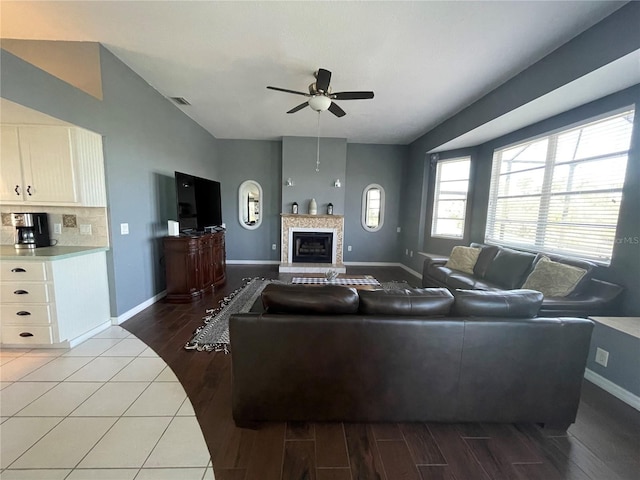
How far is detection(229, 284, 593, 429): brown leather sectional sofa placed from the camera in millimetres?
1488

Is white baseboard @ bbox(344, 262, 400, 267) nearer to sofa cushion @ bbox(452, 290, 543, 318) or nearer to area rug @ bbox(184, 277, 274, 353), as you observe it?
area rug @ bbox(184, 277, 274, 353)

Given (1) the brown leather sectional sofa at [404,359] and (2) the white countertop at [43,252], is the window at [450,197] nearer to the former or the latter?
(1) the brown leather sectional sofa at [404,359]

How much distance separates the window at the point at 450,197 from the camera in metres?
4.93

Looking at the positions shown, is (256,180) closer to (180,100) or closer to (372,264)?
(180,100)

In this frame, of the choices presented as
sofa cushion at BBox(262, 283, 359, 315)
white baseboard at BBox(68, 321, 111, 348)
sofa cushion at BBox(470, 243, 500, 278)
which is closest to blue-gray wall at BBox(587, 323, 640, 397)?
sofa cushion at BBox(470, 243, 500, 278)

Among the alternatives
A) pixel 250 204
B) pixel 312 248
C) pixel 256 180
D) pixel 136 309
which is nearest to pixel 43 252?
pixel 136 309

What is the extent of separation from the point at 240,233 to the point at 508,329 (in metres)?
5.92

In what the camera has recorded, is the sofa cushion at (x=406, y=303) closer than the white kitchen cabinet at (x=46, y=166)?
Yes

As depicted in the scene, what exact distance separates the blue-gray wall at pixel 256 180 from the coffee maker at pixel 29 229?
12.1 feet

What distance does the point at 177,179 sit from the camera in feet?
12.1

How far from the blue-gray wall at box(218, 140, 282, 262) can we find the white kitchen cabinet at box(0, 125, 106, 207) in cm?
364

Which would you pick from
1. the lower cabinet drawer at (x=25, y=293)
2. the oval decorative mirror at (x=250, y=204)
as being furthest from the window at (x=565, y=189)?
the lower cabinet drawer at (x=25, y=293)

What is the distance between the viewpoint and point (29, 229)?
2.67m

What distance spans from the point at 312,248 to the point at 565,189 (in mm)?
4533
